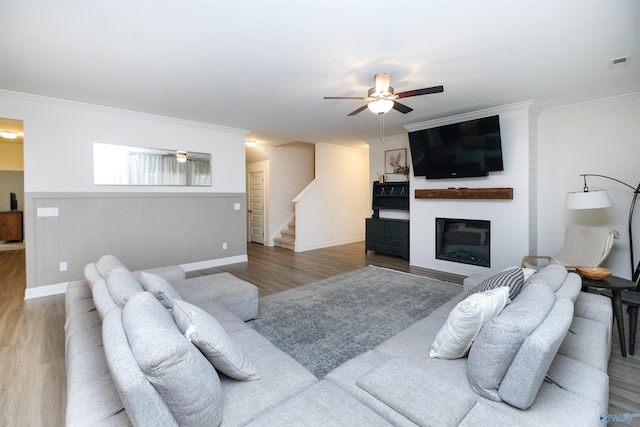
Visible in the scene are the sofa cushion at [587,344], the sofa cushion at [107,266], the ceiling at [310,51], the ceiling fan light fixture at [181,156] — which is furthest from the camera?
the ceiling fan light fixture at [181,156]

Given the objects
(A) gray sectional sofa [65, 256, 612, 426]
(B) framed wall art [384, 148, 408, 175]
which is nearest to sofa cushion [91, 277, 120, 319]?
(A) gray sectional sofa [65, 256, 612, 426]

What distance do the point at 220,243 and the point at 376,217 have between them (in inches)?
138

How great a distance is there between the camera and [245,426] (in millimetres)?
1134

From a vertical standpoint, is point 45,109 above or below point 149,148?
above

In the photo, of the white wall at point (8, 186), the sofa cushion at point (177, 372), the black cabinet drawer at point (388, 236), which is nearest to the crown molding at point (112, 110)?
the black cabinet drawer at point (388, 236)

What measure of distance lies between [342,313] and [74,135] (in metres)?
4.45

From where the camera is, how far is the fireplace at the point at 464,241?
484cm

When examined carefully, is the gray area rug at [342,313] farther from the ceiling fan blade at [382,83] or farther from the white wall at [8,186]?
the white wall at [8,186]

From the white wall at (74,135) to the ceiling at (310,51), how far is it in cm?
28

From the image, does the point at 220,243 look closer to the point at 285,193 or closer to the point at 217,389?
the point at 285,193

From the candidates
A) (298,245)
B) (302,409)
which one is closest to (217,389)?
(302,409)

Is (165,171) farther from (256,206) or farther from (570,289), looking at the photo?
(570,289)

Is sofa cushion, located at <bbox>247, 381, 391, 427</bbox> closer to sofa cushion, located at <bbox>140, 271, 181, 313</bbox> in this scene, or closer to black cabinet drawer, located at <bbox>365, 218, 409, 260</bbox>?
sofa cushion, located at <bbox>140, 271, 181, 313</bbox>

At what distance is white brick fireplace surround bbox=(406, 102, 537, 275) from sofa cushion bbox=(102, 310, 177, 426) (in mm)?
4907
